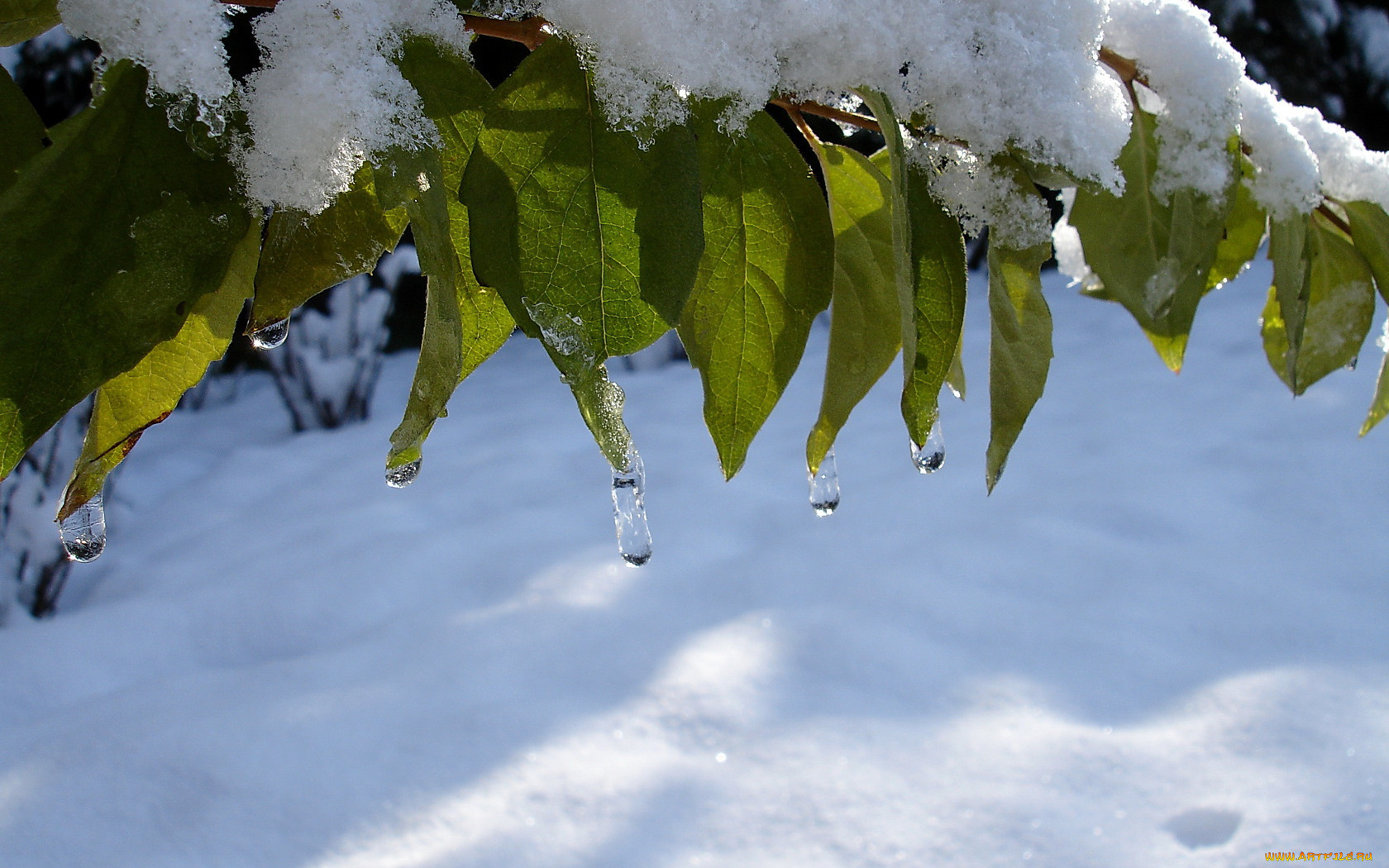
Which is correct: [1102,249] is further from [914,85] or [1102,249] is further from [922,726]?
[922,726]

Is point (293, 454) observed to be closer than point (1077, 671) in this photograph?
No

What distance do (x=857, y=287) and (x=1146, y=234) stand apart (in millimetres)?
145

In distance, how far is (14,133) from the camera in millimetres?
286

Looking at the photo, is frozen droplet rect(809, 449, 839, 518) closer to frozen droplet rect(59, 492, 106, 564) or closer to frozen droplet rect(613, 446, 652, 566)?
frozen droplet rect(613, 446, 652, 566)

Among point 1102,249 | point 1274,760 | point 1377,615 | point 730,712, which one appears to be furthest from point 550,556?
point 1102,249

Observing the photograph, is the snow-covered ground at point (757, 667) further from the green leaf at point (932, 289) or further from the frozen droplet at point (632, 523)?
the green leaf at point (932, 289)

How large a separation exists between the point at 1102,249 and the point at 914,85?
0.43 feet

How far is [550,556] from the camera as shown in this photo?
2.06 meters

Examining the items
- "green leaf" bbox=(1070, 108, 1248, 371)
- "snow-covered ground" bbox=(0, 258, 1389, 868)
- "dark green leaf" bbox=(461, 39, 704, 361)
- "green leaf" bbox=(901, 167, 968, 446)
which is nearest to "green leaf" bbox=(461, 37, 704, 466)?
"dark green leaf" bbox=(461, 39, 704, 361)

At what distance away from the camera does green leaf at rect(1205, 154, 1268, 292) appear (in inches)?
19.6

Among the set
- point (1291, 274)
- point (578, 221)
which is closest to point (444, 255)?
point (578, 221)

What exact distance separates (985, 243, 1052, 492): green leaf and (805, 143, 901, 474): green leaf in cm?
5

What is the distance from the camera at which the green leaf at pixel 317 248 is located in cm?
31

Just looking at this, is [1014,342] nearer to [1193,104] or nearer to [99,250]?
[1193,104]
